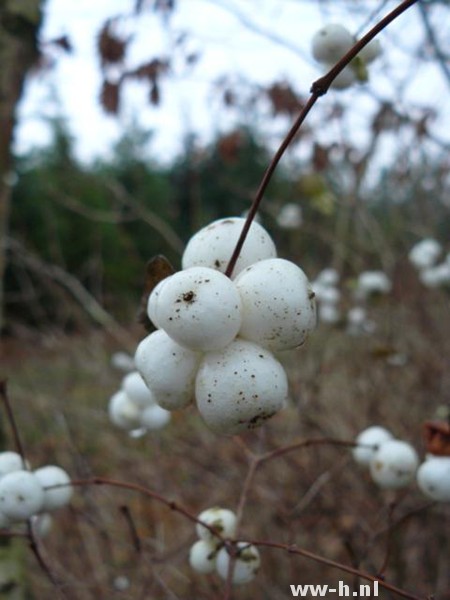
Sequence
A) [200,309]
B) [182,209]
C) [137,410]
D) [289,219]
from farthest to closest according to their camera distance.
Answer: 1. [182,209]
2. [289,219]
3. [137,410]
4. [200,309]

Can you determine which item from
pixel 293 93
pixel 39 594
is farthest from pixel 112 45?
pixel 39 594

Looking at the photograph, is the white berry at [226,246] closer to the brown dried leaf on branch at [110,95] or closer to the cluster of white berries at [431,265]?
the brown dried leaf on branch at [110,95]

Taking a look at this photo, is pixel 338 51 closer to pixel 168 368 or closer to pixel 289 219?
pixel 168 368

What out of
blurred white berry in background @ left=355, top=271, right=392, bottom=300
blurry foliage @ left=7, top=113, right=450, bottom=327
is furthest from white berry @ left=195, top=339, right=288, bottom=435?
blurred white berry in background @ left=355, top=271, right=392, bottom=300

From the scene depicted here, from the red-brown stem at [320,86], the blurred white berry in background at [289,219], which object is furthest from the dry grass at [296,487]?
the red-brown stem at [320,86]

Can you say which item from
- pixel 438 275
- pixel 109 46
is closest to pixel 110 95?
pixel 109 46
